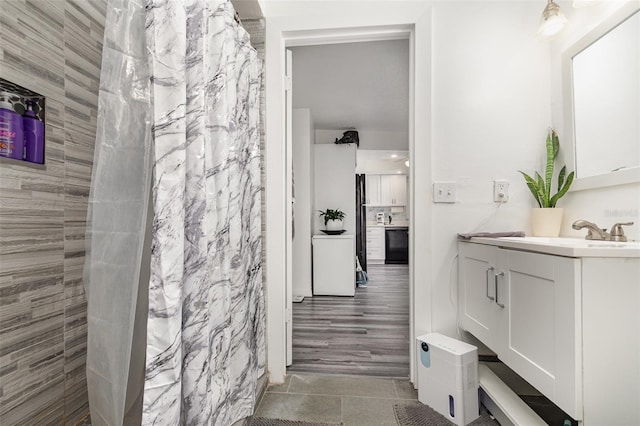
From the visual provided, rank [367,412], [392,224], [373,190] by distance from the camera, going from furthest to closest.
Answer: [373,190] < [392,224] < [367,412]

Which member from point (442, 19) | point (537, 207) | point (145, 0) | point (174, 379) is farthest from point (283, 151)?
point (537, 207)

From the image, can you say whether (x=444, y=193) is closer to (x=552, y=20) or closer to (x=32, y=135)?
(x=552, y=20)

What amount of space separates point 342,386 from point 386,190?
22.7ft

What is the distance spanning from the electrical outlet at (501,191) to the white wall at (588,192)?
10.6 inches

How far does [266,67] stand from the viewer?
6.08ft

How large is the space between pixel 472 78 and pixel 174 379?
1.96 metres

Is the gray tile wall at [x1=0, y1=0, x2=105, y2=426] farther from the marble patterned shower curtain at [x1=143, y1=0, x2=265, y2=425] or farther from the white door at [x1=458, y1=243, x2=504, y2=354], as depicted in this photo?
the white door at [x1=458, y1=243, x2=504, y2=354]

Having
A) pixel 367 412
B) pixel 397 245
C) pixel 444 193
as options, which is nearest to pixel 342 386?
pixel 367 412

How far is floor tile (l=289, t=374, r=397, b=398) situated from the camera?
171 centimetres

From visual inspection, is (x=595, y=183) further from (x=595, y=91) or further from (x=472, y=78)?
(x=472, y=78)

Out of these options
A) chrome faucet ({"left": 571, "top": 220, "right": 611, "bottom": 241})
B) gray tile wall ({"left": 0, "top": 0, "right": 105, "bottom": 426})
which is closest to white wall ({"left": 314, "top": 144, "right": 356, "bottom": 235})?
chrome faucet ({"left": 571, "top": 220, "right": 611, "bottom": 241})

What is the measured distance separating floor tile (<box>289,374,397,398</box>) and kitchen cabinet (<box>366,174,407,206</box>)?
6701mm

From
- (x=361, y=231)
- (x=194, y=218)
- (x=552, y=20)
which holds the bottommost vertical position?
(x=361, y=231)

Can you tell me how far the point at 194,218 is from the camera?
964mm
